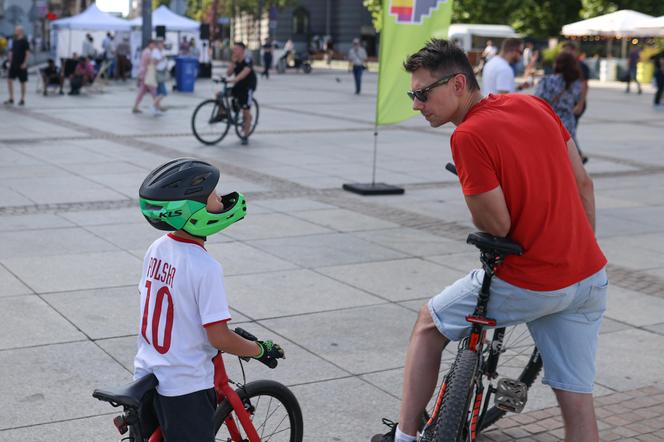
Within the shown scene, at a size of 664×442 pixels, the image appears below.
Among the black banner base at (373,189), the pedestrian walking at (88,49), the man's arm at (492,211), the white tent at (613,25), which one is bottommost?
the black banner base at (373,189)

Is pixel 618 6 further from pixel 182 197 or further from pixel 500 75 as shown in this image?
pixel 182 197

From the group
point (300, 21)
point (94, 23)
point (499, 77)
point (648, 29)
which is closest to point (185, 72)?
point (94, 23)

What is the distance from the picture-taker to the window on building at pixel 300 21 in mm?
77938

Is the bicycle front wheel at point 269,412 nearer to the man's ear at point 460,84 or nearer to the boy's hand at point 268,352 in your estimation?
the boy's hand at point 268,352

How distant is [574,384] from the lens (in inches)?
137

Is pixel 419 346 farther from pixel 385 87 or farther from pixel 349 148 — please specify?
pixel 349 148

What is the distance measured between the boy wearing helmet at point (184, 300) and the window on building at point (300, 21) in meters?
76.4

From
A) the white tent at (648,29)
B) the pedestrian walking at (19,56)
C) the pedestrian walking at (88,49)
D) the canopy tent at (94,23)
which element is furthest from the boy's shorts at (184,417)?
the canopy tent at (94,23)

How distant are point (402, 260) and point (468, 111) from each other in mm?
4616

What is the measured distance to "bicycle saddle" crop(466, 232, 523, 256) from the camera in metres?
3.33

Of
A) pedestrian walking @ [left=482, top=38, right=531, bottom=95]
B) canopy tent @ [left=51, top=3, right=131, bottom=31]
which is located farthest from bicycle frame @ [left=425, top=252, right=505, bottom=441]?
canopy tent @ [left=51, top=3, right=131, bottom=31]

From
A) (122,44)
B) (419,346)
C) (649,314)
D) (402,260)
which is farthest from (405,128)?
(122,44)

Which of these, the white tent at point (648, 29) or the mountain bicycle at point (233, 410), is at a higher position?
the white tent at point (648, 29)

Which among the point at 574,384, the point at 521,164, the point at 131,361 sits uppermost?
the point at 521,164
